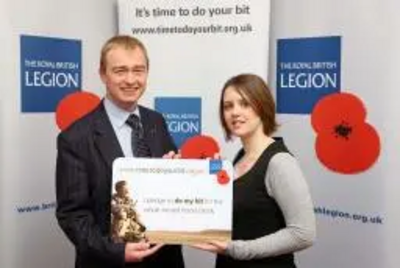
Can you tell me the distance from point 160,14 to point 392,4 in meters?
1.26

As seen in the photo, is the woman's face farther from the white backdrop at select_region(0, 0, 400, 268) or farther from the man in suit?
the white backdrop at select_region(0, 0, 400, 268)

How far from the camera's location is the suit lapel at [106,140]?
1.96 meters

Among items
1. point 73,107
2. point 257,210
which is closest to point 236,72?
point 73,107

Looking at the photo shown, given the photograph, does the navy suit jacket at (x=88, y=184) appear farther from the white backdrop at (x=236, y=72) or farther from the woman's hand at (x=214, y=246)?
the white backdrop at (x=236, y=72)

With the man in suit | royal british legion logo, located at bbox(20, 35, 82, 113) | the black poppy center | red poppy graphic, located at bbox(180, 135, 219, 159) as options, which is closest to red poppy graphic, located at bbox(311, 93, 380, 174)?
the black poppy center

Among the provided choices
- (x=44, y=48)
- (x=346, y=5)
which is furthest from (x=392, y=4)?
(x=44, y=48)

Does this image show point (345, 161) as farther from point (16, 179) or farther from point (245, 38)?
point (16, 179)

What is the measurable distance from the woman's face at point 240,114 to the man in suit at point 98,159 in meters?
0.31

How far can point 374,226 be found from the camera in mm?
2797

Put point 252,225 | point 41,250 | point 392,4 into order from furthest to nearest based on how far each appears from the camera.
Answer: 1. point 41,250
2. point 392,4
3. point 252,225

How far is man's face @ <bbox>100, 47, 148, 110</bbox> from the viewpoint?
Answer: 6.34ft

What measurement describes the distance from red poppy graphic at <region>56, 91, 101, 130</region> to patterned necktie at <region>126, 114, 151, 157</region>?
1176mm

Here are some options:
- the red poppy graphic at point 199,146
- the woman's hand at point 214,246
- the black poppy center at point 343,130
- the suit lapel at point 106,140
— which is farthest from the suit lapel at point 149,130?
the black poppy center at point 343,130

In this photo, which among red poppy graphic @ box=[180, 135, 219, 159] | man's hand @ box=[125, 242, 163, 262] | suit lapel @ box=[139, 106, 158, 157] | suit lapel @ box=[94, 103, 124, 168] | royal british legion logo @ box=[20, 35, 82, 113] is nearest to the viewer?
man's hand @ box=[125, 242, 163, 262]
